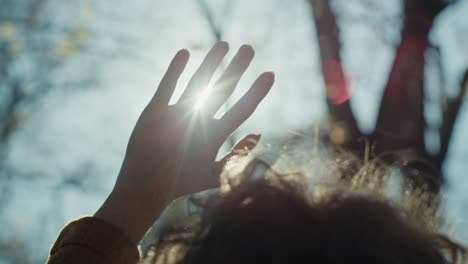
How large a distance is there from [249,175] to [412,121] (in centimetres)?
155

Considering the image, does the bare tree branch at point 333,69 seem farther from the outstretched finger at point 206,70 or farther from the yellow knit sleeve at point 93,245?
the yellow knit sleeve at point 93,245

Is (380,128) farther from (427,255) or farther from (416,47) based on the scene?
(427,255)

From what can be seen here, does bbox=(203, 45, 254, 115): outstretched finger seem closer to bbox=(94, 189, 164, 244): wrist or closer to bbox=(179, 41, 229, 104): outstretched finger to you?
bbox=(179, 41, 229, 104): outstretched finger

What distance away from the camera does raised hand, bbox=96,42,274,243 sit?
1.07m

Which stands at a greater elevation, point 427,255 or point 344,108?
point 427,255

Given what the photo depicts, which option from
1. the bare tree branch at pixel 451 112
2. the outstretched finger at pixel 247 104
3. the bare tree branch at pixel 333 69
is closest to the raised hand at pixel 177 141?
the outstretched finger at pixel 247 104

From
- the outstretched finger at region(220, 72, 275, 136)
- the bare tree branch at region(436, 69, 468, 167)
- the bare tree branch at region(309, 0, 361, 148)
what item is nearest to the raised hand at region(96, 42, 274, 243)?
the outstretched finger at region(220, 72, 275, 136)

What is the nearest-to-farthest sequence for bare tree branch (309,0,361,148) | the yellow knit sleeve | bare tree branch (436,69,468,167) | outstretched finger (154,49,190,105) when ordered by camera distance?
the yellow knit sleeve, outstretched finger (154,49,190,105), bare tree branch (309,0,361,148), bare tree branch (436,69,468,167)

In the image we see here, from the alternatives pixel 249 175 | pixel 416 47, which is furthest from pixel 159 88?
pixel 416 47

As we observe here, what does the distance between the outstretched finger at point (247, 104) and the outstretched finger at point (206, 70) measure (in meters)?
0.07

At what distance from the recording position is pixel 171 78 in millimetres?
1185

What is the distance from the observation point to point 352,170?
1530 millimetres

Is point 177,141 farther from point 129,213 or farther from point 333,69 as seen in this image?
point 333,69

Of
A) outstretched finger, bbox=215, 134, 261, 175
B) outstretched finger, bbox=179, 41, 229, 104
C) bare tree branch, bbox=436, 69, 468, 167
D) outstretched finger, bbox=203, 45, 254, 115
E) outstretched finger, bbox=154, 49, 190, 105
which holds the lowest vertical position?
bare tree branch, bbox=436, 69, 468, 167
